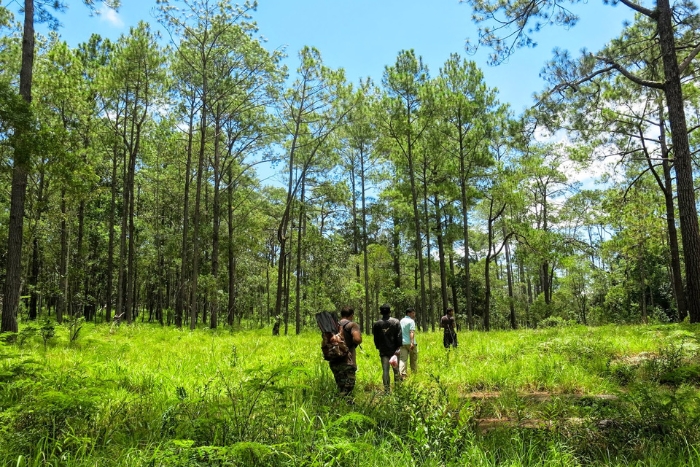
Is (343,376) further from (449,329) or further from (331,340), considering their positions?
(449,329)

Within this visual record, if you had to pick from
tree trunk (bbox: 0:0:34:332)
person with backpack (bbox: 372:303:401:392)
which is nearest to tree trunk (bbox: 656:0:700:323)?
person with backpack (bbox: 372:303:401:392)

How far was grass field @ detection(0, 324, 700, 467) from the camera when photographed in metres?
3.45

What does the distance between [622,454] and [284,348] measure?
9339 mm

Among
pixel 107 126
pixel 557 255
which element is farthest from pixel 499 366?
pixel 107 126

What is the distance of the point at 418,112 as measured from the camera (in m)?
22.1

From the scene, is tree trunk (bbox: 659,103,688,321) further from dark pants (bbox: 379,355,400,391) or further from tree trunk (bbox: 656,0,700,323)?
dark pants (bbox: 379,355,400,391)

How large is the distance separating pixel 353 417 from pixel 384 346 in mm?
3719

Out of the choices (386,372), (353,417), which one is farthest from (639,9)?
(353,417)

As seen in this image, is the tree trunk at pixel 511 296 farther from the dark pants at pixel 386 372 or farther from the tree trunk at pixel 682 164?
the dark pants at pixel 386 372

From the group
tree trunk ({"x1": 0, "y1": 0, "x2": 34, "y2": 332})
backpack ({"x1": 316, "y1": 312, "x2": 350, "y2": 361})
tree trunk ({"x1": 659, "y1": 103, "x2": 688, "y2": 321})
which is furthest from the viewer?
tree trunk ({"x1": 659, "y1": 103, "x2": 688, "y2": 321})

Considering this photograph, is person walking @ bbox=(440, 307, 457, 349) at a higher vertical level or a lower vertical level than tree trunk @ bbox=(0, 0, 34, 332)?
lower

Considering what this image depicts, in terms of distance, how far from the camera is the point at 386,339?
23.7ft

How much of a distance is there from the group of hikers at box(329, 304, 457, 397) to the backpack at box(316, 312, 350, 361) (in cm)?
11

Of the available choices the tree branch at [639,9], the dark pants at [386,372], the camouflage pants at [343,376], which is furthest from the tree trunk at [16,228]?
the tree branch at [639,9]
